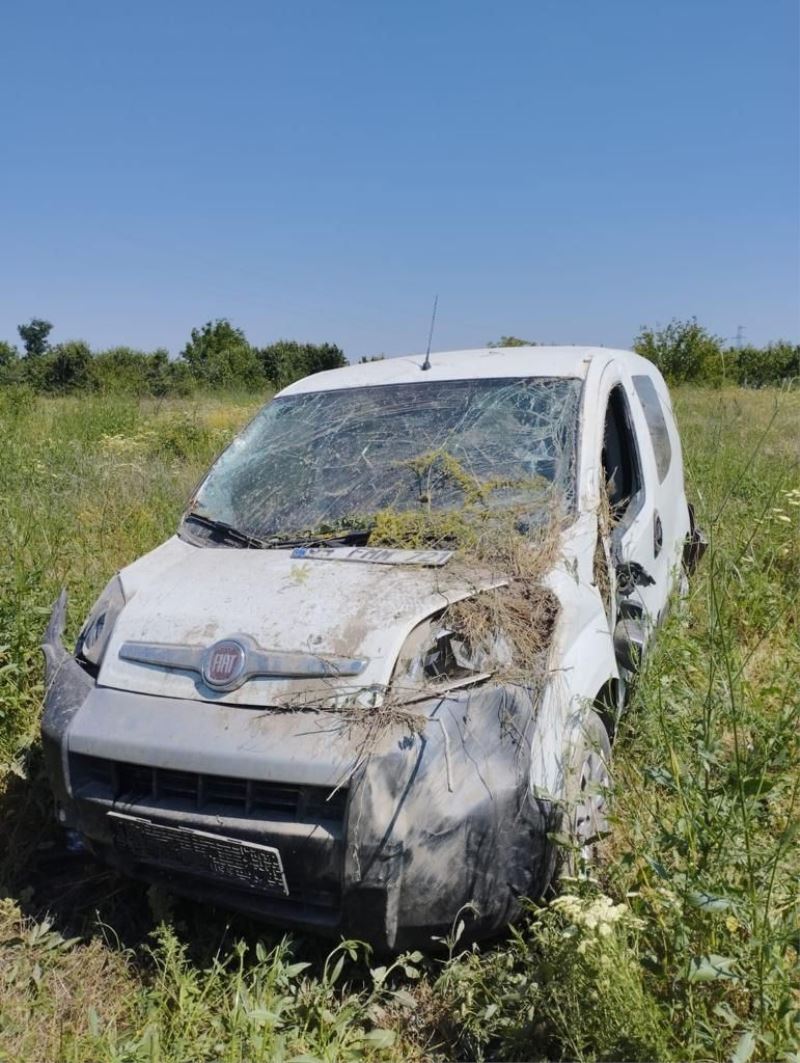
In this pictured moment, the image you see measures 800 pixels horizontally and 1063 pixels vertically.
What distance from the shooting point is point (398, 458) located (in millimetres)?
3219

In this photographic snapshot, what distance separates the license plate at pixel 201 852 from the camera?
2094mm

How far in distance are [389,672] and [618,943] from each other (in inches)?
34.7

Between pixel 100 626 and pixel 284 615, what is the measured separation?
78 centimetres

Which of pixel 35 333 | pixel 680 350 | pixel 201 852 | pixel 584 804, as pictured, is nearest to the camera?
pixel 201 852

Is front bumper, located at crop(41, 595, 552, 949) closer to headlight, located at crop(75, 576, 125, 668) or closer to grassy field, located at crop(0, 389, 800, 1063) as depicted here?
grassy field, located at crop(0, 389, 800, 1063)

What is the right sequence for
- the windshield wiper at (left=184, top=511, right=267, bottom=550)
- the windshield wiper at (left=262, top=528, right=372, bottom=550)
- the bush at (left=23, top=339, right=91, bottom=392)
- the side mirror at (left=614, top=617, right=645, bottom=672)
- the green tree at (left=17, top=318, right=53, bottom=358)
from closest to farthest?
the side mirror at (left=614, top=617, right=645, bottom=672) < the windshield wiper at (left=262, top=528, right=372, bottom=550) < the windshield wiper at (left=184, top=511, right=267, bottom=550) < the bush at (left=23, top=339, right=91, bottom=392) < the green tree at (left=17, top=318, right=53, bottom=358)

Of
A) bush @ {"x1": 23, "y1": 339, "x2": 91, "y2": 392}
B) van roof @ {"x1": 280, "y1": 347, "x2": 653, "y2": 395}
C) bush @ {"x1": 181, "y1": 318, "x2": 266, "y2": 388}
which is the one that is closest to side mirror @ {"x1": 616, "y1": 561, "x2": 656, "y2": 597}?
van roof @ {"x1": 280, "y1": 347, "x2": 653, "y2": 395}

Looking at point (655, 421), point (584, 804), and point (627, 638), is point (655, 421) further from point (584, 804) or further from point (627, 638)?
point (584, 804)

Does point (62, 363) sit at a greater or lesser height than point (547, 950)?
greater

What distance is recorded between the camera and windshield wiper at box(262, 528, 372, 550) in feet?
9.46

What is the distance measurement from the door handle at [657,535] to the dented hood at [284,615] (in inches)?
52.3

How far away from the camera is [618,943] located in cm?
186

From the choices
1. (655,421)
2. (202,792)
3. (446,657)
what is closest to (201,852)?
(202,792)

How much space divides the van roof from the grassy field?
1.19 meters
